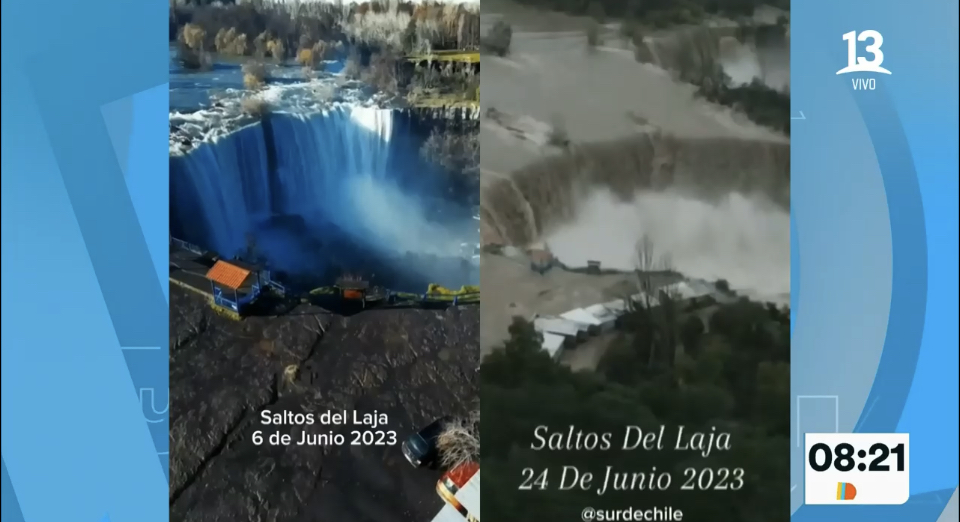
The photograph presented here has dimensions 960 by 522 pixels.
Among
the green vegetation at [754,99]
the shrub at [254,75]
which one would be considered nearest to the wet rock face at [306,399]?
the shrub at [254,75]

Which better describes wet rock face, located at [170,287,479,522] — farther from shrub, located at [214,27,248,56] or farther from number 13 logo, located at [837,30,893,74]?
number 13 logo, located at [837,30,893,74]

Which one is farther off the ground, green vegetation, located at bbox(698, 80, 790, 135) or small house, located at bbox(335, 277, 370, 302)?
green vegetation, located at bbox(698, 80, 790, 135)

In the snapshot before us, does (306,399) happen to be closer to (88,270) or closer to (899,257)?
(88,270)

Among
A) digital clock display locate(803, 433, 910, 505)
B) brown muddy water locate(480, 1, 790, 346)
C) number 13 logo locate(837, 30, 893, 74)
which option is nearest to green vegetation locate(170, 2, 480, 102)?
brown muddy water locate(480, 1, 790, 346)

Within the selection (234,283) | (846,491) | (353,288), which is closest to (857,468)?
(846,491)

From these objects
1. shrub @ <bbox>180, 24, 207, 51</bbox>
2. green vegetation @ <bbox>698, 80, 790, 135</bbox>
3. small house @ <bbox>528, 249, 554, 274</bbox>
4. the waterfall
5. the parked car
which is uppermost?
shrub @ <bbox>180, 24, 207, 51</bbox>
